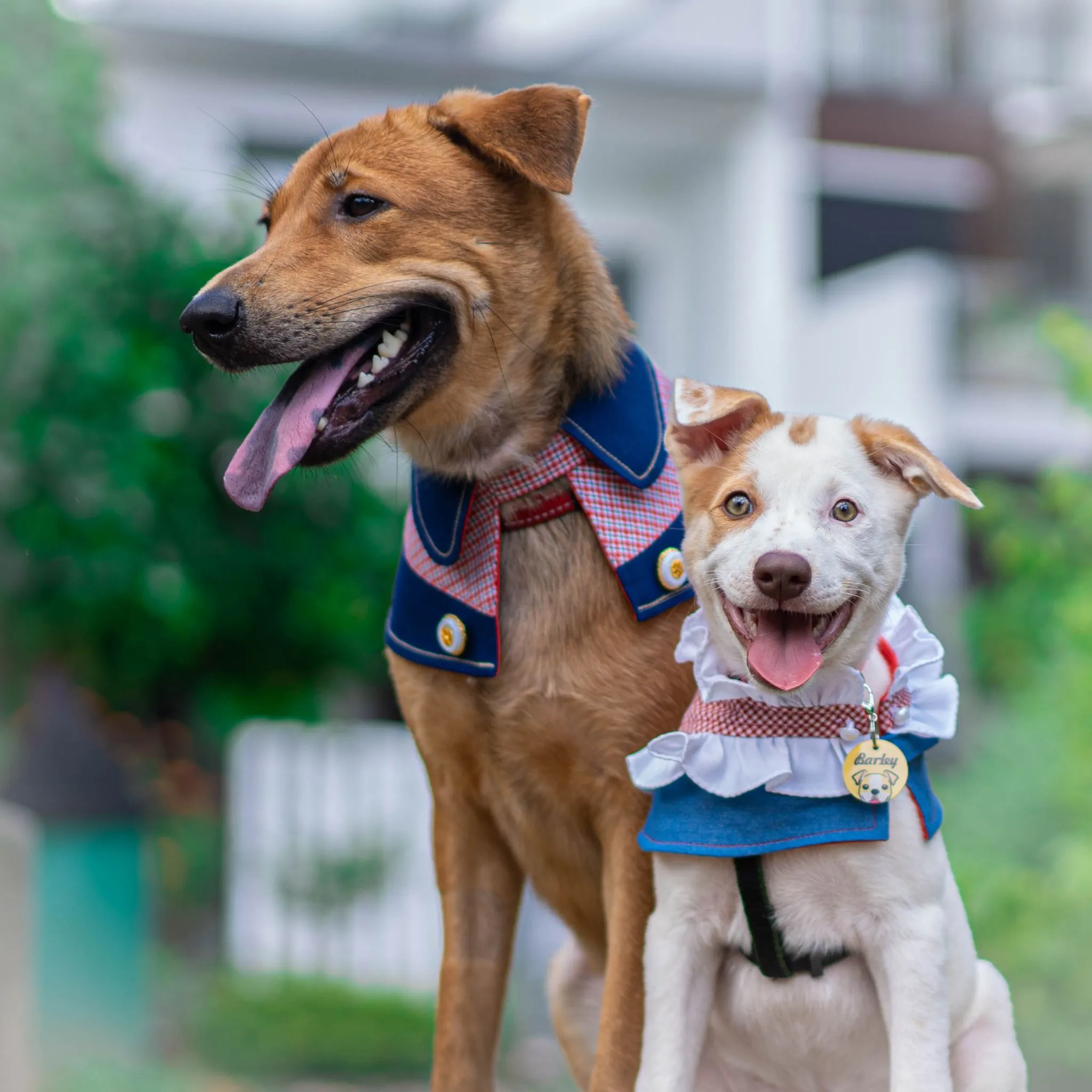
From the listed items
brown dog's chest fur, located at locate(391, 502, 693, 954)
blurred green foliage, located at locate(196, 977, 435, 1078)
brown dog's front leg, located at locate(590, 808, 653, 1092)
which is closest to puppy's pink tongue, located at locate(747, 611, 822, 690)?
brown dog's chest fur, located at locate(391, 502, 693, 954)

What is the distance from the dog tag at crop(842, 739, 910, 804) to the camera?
6.79 ft

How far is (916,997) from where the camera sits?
6.59 feet

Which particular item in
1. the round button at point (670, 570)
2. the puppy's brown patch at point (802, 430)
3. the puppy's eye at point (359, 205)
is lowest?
the round button at point (670, 570)

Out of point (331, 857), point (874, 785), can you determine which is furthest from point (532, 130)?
point (331, 857)

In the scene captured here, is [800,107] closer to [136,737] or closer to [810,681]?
[136,737]

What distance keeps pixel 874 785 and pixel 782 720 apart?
0.53 feet

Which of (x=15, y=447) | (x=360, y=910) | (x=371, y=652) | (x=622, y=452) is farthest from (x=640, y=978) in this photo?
(x=360, y=910)

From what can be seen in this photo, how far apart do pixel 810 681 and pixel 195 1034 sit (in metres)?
6.93

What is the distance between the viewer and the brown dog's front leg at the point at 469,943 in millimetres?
2514

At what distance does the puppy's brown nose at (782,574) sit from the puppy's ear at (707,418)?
1.01ft

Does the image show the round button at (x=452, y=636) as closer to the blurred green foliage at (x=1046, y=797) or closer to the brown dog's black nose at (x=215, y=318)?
the brown dog's black nose at (x=215, y=318)

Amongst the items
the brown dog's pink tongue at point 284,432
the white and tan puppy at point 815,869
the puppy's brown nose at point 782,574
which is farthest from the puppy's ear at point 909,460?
the brown dog's pink tongue at point 284,432

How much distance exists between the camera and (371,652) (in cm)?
838

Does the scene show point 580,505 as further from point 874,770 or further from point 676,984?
point 676,984
